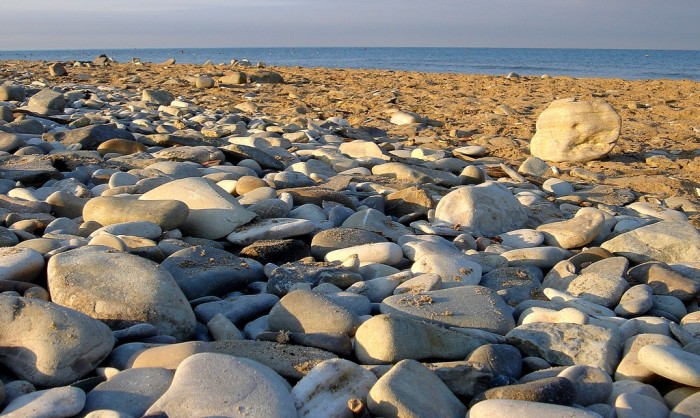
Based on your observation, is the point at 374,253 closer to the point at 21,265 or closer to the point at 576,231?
the point at 576,231

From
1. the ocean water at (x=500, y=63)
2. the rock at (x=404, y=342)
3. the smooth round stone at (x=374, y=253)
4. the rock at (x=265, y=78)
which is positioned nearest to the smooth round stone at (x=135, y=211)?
the smooth round stone at (x=374, y=253)

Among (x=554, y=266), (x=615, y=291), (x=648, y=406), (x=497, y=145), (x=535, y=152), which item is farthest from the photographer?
(x=497, y=145)

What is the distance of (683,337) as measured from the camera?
88.9 inches

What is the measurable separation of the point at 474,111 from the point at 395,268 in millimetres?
6272

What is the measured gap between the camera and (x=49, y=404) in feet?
5.15

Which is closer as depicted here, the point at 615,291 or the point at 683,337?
the point at 683,337

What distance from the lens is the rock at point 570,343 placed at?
2.11 metres

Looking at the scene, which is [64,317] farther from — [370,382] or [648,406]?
[648,406]

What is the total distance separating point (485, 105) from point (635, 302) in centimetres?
687

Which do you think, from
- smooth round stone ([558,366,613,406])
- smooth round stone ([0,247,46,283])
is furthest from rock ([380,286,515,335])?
smooth round stone ([0,247,46,283])

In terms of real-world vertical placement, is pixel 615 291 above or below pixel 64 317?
below

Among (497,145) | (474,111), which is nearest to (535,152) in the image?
(497,145)

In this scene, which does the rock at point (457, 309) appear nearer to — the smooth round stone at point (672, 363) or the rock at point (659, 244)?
the smooth round stone at point (672, 363)

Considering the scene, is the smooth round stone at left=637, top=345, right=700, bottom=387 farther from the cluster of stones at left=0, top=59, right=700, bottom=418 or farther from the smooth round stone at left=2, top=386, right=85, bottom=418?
the smooth round stone at left=2, top=386, right=85, bottom=418
